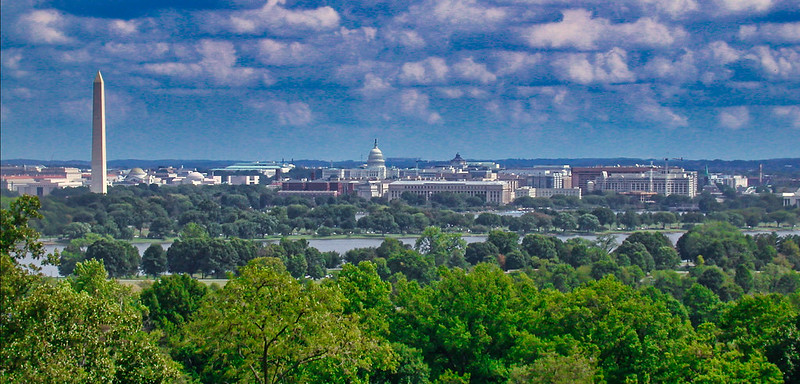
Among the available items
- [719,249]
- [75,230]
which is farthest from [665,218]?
[75,230]

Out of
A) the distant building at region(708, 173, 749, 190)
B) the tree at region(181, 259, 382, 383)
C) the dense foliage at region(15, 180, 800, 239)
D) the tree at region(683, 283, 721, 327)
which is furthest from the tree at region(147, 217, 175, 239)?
the distant building at region(708, 173, 749, 190)

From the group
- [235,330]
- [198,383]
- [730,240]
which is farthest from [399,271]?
[235,330]

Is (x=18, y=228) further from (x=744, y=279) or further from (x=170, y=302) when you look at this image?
(x=744, y=279)

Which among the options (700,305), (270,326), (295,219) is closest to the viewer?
(270,326)

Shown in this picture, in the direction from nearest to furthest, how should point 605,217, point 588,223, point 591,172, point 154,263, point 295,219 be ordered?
1. point 154,263
2. point 295,219
3. point 588,223
4. point 605,217
5. point 591,172

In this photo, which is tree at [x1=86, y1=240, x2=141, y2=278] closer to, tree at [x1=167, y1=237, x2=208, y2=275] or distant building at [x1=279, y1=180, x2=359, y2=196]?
tree at [x1=167, y1=237, x2=208, y2=275]

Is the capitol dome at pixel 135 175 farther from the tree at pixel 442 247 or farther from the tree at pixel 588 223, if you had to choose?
the tree at pixel 442 247

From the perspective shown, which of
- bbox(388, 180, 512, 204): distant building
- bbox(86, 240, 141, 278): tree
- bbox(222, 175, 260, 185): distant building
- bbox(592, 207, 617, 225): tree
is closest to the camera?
bbox(86, 240, 141, 278): tree
